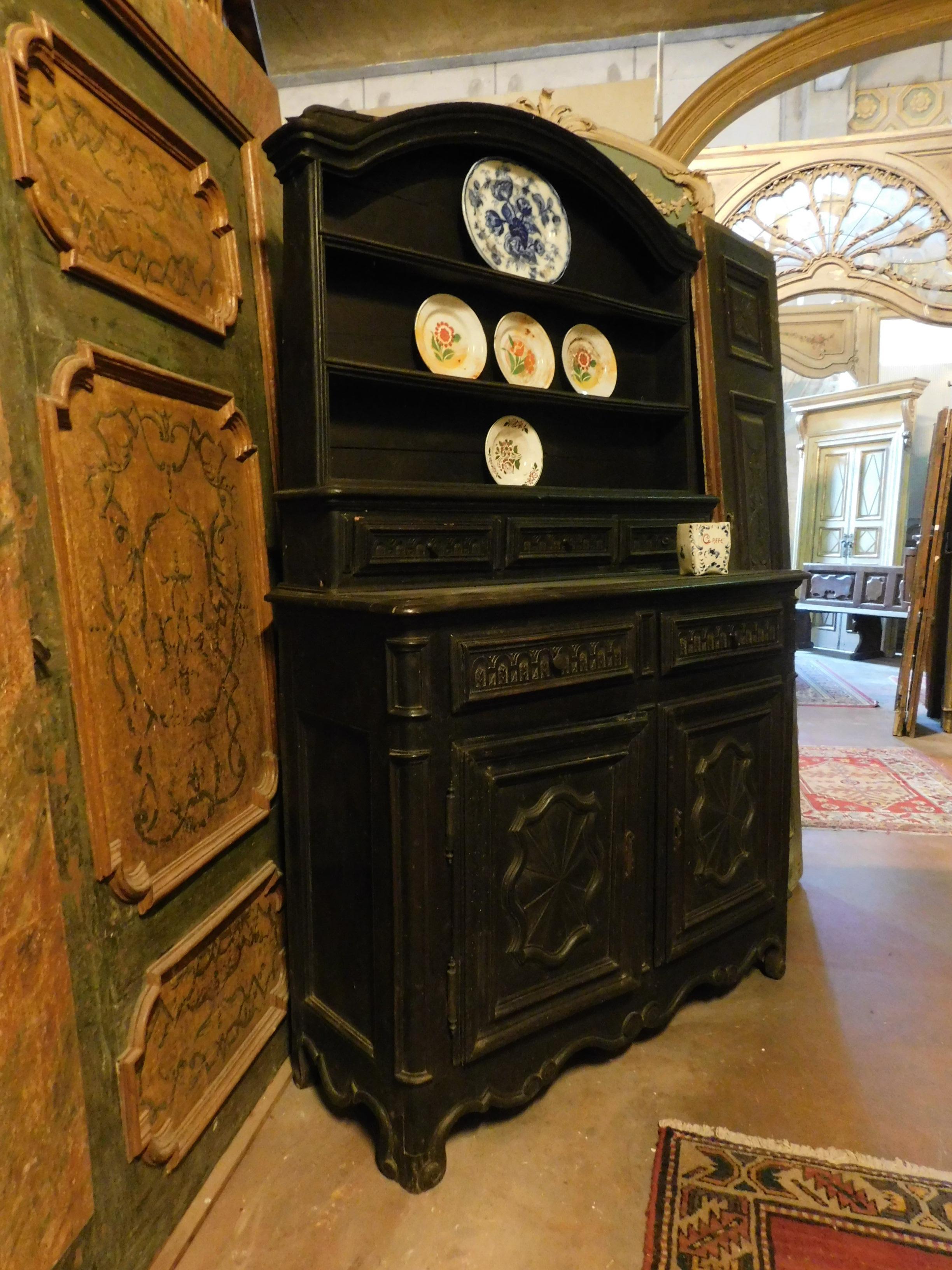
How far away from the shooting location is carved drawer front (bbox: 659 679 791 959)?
64.2 inches

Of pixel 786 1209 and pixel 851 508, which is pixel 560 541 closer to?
pixel 786 1209

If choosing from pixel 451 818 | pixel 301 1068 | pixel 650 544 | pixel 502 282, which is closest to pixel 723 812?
pixel 650 544

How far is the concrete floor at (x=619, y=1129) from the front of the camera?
122 centimetres

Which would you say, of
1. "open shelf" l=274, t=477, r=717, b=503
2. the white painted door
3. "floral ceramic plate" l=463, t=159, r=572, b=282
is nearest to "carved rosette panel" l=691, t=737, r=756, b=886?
"open shelf" l=274, t=477, r=717, b=503

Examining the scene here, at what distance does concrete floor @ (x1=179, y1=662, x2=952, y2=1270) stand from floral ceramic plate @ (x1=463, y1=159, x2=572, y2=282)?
174cm

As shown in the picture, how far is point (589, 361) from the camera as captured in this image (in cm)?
198

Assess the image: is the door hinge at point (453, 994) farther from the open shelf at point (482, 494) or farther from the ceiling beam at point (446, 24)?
the ceiling beam at point (446, 24)

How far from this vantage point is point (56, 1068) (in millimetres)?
926

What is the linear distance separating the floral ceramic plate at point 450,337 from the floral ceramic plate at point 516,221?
12 centimetres

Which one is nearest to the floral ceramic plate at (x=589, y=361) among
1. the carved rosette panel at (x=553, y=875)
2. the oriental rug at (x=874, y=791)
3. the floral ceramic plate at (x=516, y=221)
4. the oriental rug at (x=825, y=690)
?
the floral ceramic plate at (x=516, y=221)

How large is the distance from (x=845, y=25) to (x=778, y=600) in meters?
Result: 2.23

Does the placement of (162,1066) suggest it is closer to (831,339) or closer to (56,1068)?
(56,1068)

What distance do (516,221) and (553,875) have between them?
1.42 meters

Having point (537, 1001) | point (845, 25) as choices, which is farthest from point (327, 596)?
point (845, 25)
